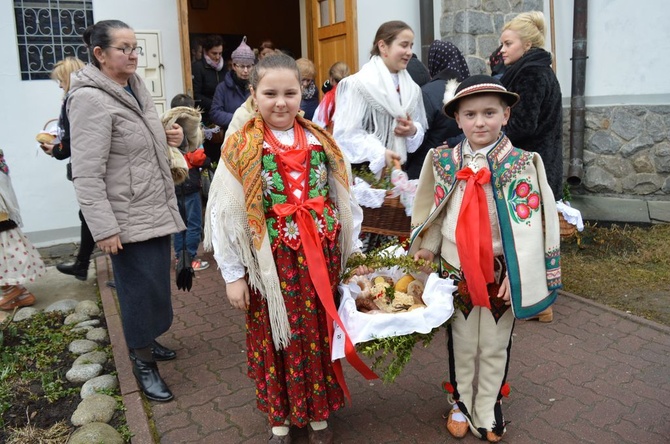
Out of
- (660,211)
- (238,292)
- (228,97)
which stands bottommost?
(660,211)

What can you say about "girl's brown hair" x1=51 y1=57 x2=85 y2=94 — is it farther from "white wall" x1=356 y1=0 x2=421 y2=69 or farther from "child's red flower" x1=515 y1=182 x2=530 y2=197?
"child's red flower" x1=515 y1=182 x2=530 y2=197

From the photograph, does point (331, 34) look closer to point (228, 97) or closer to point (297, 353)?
point (228, 97)

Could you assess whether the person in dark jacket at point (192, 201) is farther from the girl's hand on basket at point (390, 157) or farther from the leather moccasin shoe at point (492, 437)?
the leather moccasin shoe at point (492, 437)

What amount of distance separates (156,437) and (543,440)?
2.01 m

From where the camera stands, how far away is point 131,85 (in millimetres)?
3588

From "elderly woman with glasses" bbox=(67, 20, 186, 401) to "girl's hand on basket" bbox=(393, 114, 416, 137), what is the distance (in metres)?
1.42

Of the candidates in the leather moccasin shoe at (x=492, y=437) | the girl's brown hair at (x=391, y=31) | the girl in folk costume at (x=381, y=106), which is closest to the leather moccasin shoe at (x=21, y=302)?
the girl in folk costume at (x=381, y=106)

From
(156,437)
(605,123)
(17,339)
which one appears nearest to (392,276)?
(156,437)

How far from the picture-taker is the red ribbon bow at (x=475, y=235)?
2.81m

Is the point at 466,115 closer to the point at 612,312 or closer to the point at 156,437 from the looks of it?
the point at 156,437

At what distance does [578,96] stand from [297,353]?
20.1ft

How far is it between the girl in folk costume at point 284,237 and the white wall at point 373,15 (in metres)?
4.79

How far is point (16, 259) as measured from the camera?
16.7 feet

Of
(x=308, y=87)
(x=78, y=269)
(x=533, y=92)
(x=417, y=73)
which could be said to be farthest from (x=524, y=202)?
(x=308, y=87)
